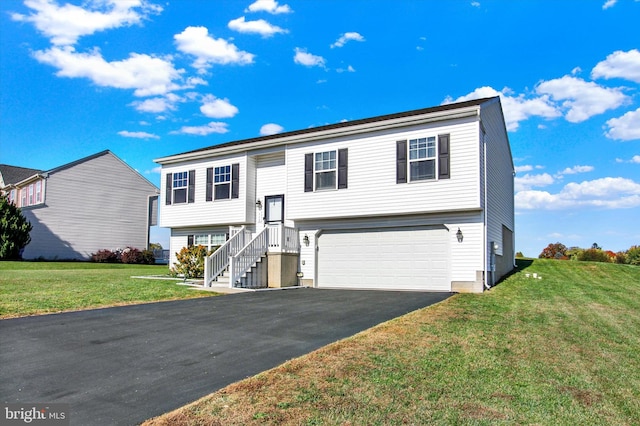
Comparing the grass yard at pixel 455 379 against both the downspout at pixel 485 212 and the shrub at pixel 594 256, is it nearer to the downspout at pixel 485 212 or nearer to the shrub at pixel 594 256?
the downspout at pixel 485 212

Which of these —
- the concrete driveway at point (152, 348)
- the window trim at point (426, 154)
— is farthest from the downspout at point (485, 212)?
the concrete driveway at point (152, 348)

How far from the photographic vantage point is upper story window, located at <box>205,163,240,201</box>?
1903 centimetres

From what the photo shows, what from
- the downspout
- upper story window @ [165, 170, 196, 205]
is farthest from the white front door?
the downspout

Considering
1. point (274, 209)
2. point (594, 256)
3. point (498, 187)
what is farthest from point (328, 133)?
point (594, 256)

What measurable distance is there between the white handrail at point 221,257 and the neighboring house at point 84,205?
18.7 m

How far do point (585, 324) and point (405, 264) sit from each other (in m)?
7.13

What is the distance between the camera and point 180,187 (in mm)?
20922

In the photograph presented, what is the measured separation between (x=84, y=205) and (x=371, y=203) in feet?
77.9

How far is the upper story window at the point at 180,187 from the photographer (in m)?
20.5

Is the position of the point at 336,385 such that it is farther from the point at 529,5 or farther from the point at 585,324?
the point at 529,5

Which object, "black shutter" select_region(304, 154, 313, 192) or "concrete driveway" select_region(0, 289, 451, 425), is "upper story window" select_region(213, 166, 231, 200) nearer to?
"black shutter" select_region(304, 154, 313, 192)

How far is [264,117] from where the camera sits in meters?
21.7
